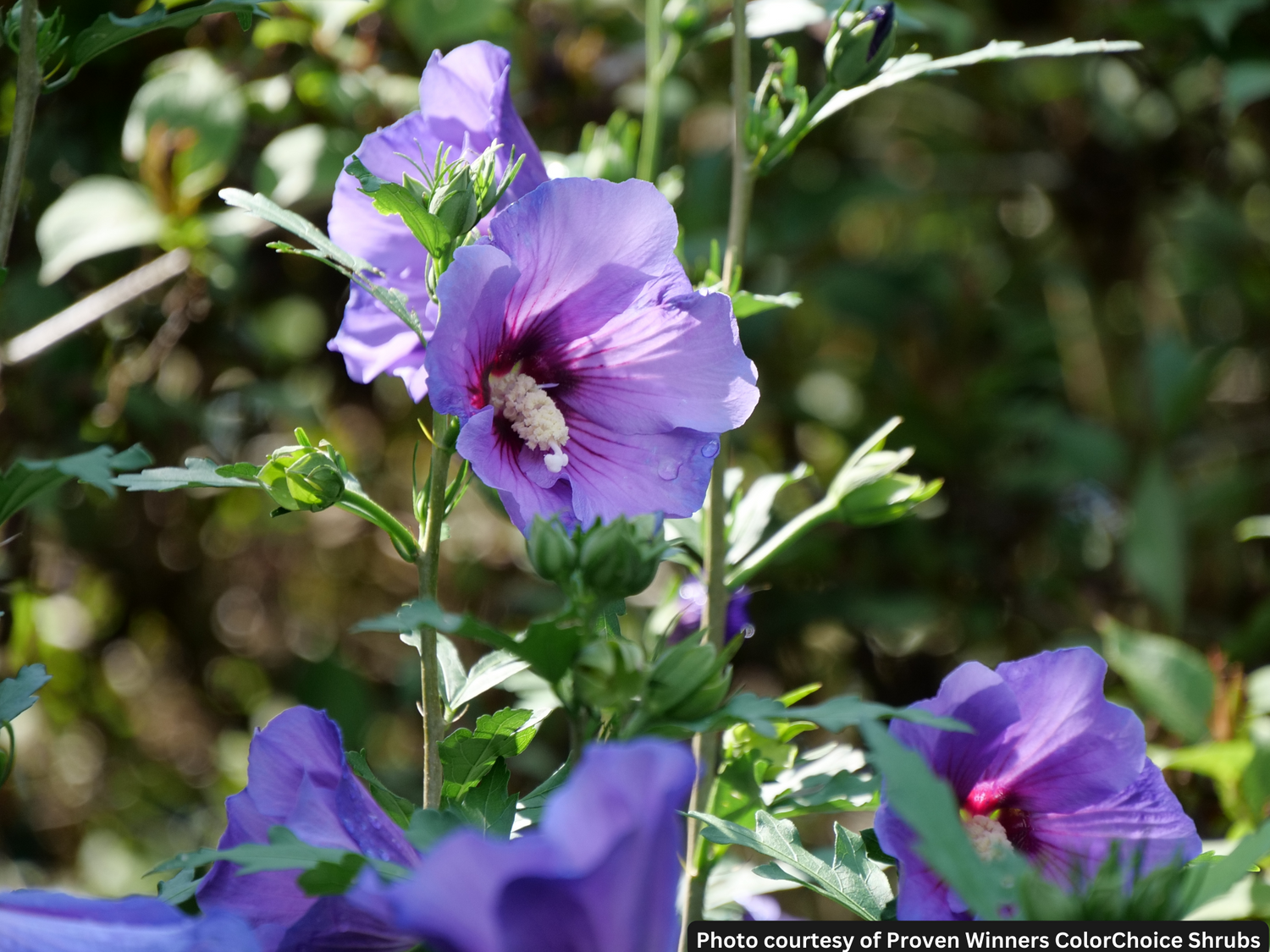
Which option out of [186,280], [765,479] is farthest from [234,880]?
[186,280]

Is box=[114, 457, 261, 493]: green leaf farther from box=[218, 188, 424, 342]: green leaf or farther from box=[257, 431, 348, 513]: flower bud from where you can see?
box=[218, 188, 424, 342]: green leaf

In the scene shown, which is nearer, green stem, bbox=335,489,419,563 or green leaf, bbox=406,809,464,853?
green leaf, bbox=406,809,464,853

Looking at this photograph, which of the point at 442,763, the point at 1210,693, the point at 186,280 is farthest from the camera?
the point at 186,280

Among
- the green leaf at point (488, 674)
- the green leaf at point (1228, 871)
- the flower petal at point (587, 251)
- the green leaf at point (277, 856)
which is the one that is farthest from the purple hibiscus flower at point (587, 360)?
the green leaf at point (1228, 871)

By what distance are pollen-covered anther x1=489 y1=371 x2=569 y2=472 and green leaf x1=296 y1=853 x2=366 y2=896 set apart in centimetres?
27

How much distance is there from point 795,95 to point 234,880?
24.4 inches

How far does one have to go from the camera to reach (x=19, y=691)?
652 millimetres

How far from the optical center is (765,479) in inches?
37.4

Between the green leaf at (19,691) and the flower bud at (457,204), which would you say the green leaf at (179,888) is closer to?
the green leaf at (19,691)

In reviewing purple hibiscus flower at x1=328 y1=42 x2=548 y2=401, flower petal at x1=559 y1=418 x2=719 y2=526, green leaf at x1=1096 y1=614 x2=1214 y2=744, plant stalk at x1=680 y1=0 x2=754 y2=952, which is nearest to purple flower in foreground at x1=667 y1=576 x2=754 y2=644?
plant stalk at x1=680 y1=0 x2=754 y2=952

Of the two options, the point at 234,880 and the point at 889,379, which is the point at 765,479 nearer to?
the point at 234,880

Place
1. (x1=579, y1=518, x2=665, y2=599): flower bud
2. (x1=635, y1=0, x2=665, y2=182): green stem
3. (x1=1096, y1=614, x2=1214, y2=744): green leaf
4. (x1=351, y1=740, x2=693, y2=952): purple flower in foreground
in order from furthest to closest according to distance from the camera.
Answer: (x1=1096, y1=614, x2=1214, y2=744): green leaf → (x1=635, y1=0, x2=665, y2=182): green stem → (x1=579, y1=518, x2=665, y2=599): flower bud → (x1=351, y1=740, x2=693, y2=952): purple flower in foreground

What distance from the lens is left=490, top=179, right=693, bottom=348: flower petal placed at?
68 centimetres

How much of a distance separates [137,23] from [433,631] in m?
0.42
